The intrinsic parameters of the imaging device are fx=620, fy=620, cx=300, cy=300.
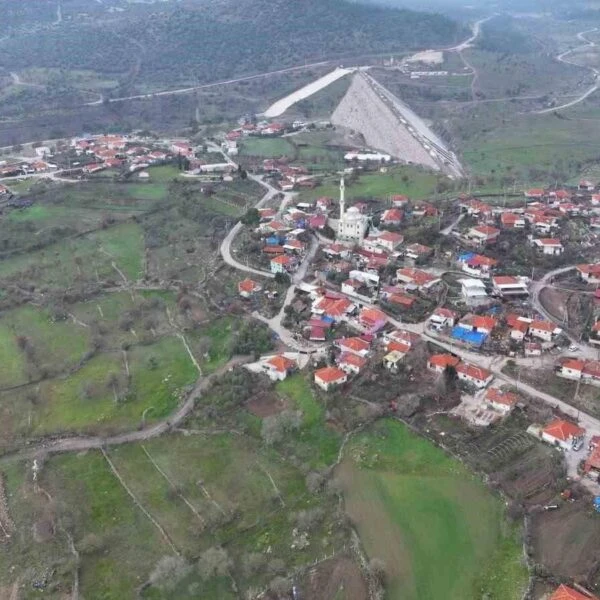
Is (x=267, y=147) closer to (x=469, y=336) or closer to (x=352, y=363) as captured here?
(x=469, y=336)

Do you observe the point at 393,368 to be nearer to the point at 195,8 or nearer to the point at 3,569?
the point at 3,569

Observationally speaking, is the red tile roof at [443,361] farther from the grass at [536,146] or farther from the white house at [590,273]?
the grass at [536,146]

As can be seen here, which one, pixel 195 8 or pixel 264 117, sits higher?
pixel 195 8

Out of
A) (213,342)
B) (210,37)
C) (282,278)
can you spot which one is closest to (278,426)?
(213,342)

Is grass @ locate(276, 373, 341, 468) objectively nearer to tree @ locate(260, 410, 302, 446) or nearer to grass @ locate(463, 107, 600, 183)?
tree @ locate(260, 410, 302, 446)

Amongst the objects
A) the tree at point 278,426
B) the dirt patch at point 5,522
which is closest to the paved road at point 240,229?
the tree at point 278,426

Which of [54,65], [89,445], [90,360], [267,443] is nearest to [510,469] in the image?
[267,443]
